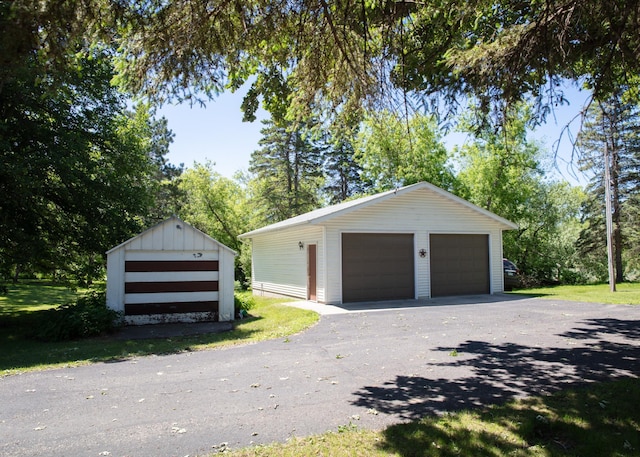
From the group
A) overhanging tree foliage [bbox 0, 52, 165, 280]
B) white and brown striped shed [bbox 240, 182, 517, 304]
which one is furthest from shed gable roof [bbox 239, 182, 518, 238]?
overhanging tree foliage [bbox 0, 52, 165, 280]

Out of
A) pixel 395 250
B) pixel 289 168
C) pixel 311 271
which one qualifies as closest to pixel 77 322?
pixel 311 271

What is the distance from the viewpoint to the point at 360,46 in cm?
561

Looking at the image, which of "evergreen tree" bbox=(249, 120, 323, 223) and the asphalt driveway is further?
"evergreen tree" bbox=(249, 120, 323, 223)

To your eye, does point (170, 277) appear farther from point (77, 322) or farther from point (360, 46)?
point (360, 46)

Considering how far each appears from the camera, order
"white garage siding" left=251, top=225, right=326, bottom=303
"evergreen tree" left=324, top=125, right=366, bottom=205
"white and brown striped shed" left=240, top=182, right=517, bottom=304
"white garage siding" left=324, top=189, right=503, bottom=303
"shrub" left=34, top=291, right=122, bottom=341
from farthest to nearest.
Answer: "evergreen tree" left=324, top=125, right=366, bottom=205, "white garage siding" left=251, top=225, right=326, bottom=303, "white and brown striped shed" left=240, top=182, right=517, bottom=304, "white garage siding" left=324, top=189, right=503, bottom=303, "shrub" left=34, top=291, right=122, bottom=341

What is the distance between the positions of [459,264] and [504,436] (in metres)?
13.0

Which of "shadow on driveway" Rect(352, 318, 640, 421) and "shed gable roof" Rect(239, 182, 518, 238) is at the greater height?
"shed gable roof" Rect(239, 182, 518, 238)

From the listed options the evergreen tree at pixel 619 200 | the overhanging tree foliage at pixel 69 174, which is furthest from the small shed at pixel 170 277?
the evergreen tree at pixel 619 200

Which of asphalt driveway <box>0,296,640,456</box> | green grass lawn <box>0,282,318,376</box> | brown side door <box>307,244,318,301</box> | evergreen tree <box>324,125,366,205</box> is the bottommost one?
green grass lawn <box>0,282,318,376</box>

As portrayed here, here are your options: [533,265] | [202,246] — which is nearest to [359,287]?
→ [202,246]

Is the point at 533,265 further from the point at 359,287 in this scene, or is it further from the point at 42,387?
the point at 42,387

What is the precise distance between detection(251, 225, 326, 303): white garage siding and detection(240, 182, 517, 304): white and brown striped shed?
0.04 meters

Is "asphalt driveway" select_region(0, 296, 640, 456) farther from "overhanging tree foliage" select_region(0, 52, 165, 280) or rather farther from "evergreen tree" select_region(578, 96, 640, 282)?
"evergreen tree" select_region(578, 96, 640, 282)

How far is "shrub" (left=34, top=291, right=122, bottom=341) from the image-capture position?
28.4 ft
